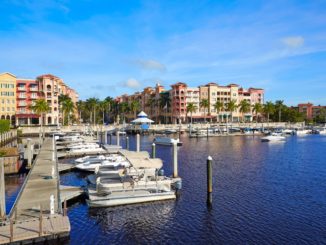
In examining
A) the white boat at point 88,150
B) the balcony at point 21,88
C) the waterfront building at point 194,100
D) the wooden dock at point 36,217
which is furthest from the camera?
the waterfront building at point 194,100

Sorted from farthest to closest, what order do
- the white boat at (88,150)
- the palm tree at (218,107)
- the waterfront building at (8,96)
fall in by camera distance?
the palm tree at (218,107) → the waterfront building at (8,96) → the white boat at (88,150)

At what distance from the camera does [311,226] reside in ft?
80.8

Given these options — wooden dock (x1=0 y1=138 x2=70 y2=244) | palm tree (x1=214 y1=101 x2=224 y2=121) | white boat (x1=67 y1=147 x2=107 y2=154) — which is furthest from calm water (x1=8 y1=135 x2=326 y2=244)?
palm tree (x1=214 y1=101 x2=224 y2=121)

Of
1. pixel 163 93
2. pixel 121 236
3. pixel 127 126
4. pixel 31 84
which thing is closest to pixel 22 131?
pixel 31 84

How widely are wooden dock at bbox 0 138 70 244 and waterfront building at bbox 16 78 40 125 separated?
10566cm

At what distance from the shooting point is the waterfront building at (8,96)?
4990 inches

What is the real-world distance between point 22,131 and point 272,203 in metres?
95.3

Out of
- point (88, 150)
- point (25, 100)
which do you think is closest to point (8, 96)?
point (25, 100)

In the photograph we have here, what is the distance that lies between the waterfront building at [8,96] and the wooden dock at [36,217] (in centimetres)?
10669

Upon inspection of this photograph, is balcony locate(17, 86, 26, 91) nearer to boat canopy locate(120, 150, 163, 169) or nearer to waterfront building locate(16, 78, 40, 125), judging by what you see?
Answer: waterfront building locate(16, 78, 40, 125)

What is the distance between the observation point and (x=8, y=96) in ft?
419

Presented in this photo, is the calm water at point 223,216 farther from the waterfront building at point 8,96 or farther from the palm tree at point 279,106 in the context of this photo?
the palm tree at point 279,106

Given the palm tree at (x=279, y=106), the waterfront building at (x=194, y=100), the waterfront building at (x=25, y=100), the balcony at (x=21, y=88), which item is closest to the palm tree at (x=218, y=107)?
the waterfront building at (x=194, y=100)

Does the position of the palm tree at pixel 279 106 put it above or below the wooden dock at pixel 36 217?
above
